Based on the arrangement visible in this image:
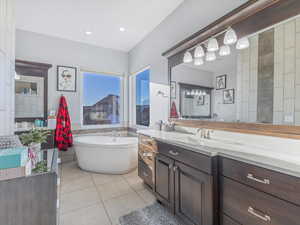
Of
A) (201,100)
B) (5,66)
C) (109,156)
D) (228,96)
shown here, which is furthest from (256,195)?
(109,156)

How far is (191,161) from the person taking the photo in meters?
1.51

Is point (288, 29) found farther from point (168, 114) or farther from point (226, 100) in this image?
point (168, 114)

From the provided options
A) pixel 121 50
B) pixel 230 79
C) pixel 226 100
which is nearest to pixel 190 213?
pixel 226 100

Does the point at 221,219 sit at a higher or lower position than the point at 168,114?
lower

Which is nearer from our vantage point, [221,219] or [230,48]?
[221,219]

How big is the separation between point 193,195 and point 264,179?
2.18 feet

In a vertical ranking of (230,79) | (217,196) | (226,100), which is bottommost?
(217,196)

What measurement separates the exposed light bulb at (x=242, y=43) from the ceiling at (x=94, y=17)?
1.36 m

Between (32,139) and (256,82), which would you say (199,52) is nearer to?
(256,82)

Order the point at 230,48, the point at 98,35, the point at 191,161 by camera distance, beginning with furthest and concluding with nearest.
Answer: the point at 98,35
the point at 230,48
the point at 191,161

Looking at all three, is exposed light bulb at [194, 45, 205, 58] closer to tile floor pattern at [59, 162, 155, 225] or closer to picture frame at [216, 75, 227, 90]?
picture frame at [216, 75, 227, 90]

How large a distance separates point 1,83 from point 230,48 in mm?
2246

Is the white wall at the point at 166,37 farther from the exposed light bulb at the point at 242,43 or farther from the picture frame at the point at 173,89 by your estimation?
the exposed light bulb at the point at 242,43

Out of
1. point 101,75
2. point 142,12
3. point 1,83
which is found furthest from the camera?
point 101,75
